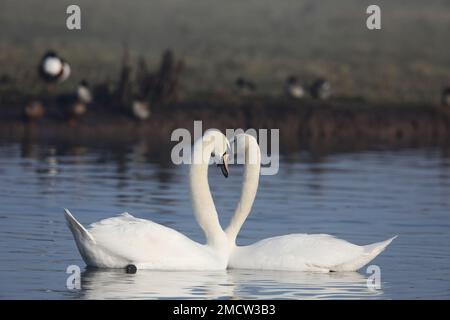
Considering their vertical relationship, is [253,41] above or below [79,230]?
above

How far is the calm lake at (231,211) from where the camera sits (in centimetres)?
1384

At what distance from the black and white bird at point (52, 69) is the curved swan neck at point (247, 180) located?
2265 centimetres

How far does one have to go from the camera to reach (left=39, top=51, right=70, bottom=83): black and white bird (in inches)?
1505

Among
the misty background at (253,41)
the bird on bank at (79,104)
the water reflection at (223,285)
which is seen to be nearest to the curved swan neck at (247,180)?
the water reflection at (223,285)

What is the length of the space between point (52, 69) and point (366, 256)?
2483cm

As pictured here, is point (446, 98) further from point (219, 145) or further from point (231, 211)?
point (219, 145)

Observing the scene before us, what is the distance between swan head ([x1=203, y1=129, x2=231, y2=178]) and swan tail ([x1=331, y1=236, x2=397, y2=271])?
1.64m

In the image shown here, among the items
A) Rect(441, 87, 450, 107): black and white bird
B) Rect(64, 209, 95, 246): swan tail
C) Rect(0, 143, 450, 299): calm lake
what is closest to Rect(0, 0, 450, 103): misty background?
Rect(441, 87, 450, 107): black and white bird

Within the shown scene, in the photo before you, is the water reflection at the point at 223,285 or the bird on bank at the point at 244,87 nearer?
the water reflection at the point at 223,285

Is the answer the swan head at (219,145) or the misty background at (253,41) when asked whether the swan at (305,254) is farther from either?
the misty background at (253,41)

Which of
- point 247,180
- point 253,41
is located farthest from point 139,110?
point 253,41

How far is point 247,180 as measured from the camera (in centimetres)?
1598

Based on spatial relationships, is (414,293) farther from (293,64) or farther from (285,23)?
(285,23)

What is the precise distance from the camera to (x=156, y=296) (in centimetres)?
1316
